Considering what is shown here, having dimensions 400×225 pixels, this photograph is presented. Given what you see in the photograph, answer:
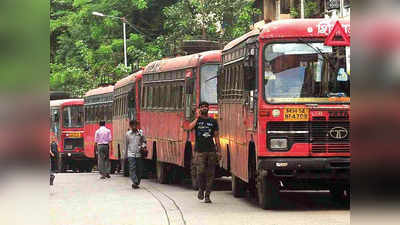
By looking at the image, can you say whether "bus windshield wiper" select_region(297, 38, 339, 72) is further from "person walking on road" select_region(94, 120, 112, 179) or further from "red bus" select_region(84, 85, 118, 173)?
"red bus" select_region(84, 85, 118, 173)

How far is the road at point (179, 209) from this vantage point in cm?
1373

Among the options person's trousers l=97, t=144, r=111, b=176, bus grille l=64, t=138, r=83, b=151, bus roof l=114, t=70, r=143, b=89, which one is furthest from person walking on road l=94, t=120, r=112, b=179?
bus grille l=64, t=138, r=83, b=151

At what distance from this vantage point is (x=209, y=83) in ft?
71.7

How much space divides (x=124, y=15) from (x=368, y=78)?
59.5m

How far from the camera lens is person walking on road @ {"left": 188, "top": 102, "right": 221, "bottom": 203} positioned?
16.7 meters

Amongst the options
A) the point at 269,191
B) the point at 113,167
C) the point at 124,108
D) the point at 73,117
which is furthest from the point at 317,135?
the point at 73,117

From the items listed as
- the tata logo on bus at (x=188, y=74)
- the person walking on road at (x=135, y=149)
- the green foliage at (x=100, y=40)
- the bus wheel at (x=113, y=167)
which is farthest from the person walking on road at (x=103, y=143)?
the green foliage at (x=100, y=40)

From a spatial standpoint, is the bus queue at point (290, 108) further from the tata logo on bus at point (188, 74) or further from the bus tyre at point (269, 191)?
the tata logo on bus at point (188, 74)

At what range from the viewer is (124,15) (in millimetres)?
61875

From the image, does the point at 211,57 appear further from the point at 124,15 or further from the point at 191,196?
the point at 124,15

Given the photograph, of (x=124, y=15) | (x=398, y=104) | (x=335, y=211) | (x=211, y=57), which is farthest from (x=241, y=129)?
(x=124, y=15)

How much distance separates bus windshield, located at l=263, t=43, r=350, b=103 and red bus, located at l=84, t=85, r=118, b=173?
22.5 m

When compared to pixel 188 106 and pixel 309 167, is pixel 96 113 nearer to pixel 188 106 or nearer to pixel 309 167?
pixel 188 106

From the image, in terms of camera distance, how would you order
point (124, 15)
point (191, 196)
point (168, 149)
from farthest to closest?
point (124, 15) → point (168, 149) → point (191, 196)
